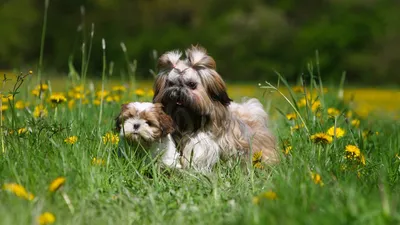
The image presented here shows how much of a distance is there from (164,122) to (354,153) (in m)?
1.44

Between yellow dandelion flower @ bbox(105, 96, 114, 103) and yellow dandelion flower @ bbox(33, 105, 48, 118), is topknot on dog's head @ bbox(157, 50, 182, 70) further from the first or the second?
yellow dandelion flower @ bbox(105, 96, 114, 103)

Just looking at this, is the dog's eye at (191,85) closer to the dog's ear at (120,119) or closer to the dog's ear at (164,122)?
the dog's ear at (164,122)

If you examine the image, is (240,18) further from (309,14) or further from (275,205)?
(275,205)

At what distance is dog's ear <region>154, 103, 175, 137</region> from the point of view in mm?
5211

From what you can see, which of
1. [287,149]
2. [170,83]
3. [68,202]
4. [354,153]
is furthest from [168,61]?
[68,202]

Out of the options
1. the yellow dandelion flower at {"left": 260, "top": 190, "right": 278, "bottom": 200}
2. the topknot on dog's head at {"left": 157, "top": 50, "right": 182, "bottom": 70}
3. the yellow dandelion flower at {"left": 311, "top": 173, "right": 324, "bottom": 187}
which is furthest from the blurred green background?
the yellow dandelion flower at {"left": 260, "top": 190, "right": 278, "bottom": 200}

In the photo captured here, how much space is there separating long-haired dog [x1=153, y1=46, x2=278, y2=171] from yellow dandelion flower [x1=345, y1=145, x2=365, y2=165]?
75 cm

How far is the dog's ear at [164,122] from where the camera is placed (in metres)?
5.21

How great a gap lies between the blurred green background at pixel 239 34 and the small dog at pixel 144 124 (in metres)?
20.8

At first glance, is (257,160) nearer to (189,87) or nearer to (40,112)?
(189,87)

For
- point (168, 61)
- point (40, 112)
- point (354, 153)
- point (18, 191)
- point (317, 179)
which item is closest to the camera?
point (18, 191)

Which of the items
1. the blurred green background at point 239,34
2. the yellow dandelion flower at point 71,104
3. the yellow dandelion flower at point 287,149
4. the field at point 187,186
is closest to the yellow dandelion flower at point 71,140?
the field at point 187,186

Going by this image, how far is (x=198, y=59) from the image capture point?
18.2ft

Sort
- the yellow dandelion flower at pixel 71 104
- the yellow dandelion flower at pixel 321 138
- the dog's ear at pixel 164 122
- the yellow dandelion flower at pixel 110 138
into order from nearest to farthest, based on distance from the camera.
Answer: the yellow dandelion flower at pixel 321 138
the yellow dandelion flower at pixel 110 138
the dog's ear at pixel 164 122
the yellow dandelion flower at pixel 71 104
